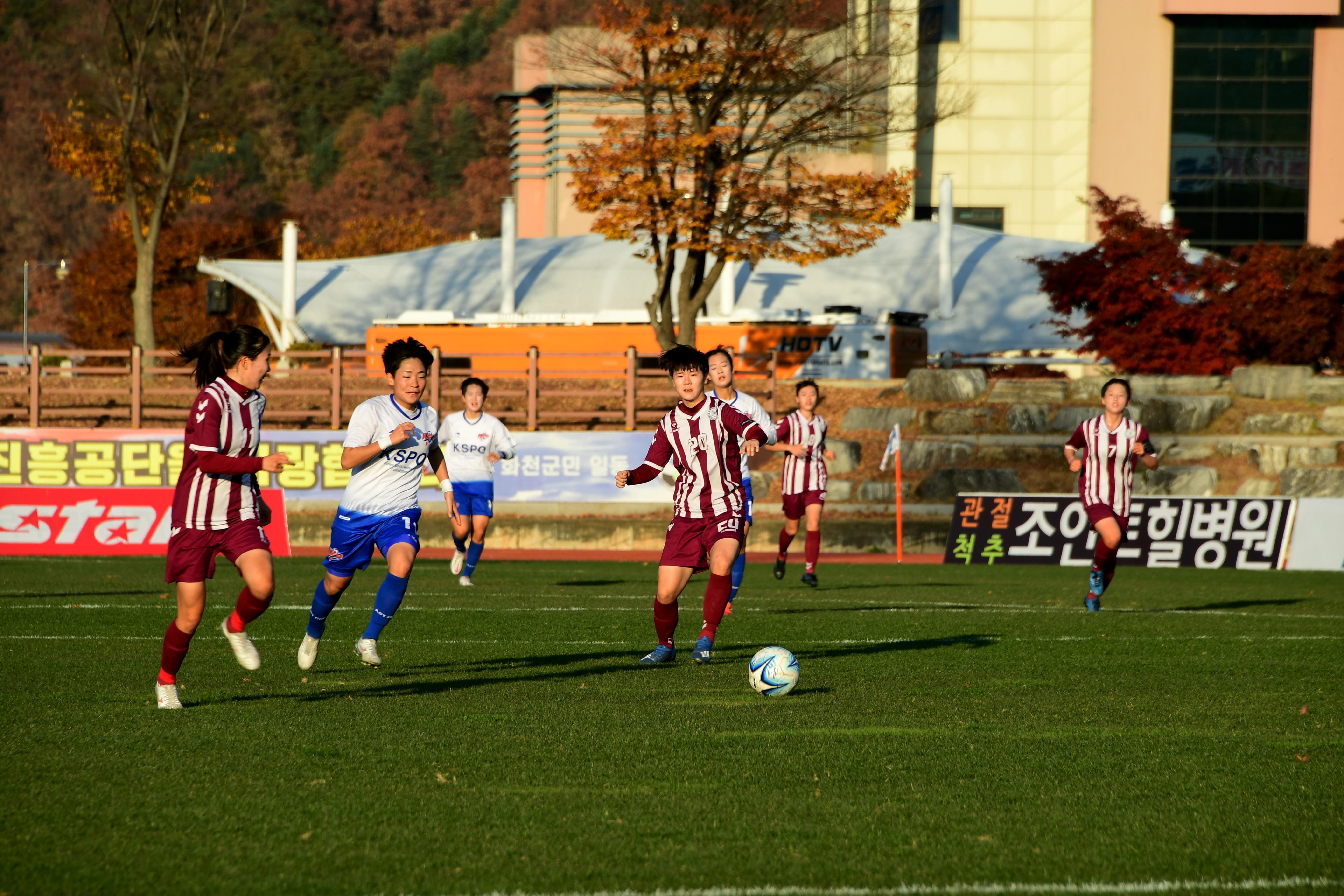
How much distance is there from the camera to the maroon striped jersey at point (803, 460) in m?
14.9

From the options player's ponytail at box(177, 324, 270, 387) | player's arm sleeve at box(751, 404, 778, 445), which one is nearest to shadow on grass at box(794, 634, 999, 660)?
player's arm sleeve at box(751, 404, 778, 445)

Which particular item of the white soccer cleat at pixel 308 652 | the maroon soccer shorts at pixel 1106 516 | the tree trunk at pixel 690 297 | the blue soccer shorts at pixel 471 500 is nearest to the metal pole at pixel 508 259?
the tree trunk at pixel 690 297

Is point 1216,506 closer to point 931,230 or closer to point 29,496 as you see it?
point 29,496

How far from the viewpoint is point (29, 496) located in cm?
1889

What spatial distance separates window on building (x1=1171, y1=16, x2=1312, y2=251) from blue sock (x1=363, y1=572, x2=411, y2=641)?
177 feet

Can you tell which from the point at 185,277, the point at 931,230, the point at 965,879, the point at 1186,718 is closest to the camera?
the point at 965,879

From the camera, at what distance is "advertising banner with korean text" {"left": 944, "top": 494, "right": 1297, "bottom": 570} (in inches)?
733

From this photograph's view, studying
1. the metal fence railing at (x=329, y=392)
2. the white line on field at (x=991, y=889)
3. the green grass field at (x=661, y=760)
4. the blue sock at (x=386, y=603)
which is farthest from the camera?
the metal fence railing at (x=329, y=392)

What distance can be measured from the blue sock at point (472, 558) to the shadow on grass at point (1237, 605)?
729 centimetres

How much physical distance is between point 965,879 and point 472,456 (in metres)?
11.1

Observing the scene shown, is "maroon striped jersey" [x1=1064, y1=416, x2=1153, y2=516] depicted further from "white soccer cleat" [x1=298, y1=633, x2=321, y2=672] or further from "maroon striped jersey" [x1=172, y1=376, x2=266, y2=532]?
"maroon striped jersey" [x1=172, y1=376, x2=266, y2=532]

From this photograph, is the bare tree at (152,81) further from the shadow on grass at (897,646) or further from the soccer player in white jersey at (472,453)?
the shadow on grass at (897,646)

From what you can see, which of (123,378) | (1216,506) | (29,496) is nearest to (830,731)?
(1216,506)

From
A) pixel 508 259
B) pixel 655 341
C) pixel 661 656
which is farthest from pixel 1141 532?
pixel 508 259
